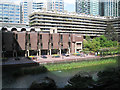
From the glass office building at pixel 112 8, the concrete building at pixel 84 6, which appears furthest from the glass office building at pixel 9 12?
the glass office building at pixel 112 8

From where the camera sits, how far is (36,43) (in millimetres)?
56656

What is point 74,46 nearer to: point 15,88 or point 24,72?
point 24,72

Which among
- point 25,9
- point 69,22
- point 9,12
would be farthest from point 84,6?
point 9,12

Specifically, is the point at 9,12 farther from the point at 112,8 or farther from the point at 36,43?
the point at 112,8

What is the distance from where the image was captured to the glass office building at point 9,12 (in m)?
99.8

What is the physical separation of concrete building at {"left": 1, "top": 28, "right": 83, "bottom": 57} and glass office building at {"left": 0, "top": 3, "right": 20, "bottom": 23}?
1774 inches

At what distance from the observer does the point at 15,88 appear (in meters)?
23.5

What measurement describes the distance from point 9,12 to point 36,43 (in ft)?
195

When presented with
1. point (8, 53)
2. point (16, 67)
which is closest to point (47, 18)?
point (8, 53)

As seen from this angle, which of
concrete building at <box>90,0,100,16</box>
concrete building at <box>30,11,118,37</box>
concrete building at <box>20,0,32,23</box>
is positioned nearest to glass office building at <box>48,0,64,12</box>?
concrete building at <box>20,0,32,23</box>

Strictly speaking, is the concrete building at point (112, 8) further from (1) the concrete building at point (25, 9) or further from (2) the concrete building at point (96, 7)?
(1) the concrete building at point (25, 9)

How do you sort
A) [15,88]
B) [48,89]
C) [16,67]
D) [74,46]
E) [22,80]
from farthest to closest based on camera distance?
[74,46] → [16,67] → [22,80] → [15,88] → [48,89]

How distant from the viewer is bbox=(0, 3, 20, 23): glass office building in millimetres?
99750

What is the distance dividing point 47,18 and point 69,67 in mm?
49312
